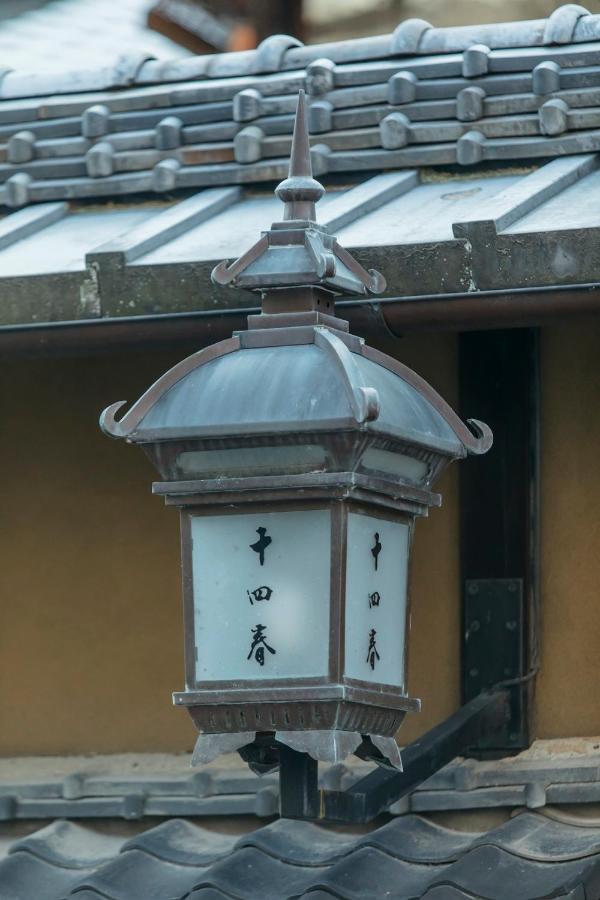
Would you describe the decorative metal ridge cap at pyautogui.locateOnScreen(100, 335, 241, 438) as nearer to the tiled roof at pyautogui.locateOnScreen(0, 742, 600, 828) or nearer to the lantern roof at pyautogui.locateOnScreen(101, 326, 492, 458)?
the lantern roof at pyautogui.locateOnScreen(101, 326, 492, 458)

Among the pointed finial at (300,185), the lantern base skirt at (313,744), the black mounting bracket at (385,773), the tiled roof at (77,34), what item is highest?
the tiled roof at (77,34)

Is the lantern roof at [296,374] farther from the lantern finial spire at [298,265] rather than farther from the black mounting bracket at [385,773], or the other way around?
the black mounting bracket at [385,773]

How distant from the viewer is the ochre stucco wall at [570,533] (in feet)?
16.9

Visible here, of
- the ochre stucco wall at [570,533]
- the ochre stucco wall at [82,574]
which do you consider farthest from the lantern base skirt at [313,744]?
the ochre stucco wall at [82,574]

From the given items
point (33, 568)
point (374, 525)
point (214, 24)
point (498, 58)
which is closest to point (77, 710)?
point (33, 568)

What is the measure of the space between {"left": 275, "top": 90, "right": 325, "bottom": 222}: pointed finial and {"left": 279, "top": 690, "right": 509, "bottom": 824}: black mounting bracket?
4.23 feet

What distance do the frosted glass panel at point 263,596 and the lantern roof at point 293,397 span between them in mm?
238

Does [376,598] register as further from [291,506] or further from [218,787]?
[218,787]

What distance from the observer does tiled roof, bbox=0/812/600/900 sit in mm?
4480

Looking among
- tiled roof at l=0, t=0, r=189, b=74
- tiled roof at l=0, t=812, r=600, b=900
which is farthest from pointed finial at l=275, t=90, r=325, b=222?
tiled roof at l=0, t=0, r=189, b=74

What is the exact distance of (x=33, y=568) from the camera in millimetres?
5785

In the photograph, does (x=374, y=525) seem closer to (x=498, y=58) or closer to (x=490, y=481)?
(x=490, y=481)

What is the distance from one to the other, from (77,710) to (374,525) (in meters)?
1.93

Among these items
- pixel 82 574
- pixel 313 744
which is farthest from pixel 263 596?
pixel 82 574
